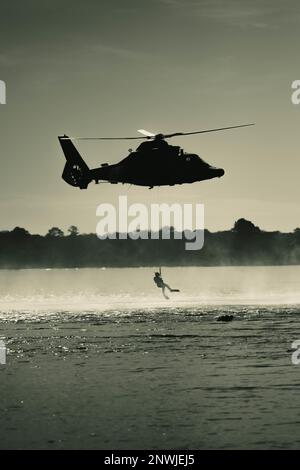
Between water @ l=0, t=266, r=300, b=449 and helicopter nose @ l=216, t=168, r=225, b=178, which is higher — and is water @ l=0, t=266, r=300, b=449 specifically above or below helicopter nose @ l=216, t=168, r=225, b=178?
below

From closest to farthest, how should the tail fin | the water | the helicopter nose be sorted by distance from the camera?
the water < the helicopter nose < the tail fin

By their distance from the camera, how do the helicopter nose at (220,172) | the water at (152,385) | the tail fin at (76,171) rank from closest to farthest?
the water at (152,385) < the helicopter nose at (220,172) < the tail fin at (76,171)

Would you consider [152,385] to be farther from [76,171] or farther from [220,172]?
[76,171]

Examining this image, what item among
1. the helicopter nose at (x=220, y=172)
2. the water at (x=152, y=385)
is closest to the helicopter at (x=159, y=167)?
the helicopter nose at (x=220, y=172)

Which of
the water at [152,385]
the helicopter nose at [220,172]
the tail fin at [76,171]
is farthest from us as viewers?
the tail fin at [76,171]

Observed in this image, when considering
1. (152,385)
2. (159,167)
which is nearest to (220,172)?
(159,167)

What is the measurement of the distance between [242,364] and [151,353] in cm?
740

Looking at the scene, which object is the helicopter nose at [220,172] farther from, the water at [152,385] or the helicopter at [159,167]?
the water at [152,385]

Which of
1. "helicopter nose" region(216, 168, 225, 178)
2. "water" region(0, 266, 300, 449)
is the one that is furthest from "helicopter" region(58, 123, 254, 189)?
"water" region(0, 266, 300, 449)

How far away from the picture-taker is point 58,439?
31.3 m

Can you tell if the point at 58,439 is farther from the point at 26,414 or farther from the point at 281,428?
the point at 281,428

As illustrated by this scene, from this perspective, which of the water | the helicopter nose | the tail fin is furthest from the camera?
the tail fin

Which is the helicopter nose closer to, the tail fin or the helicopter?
the helicopter
